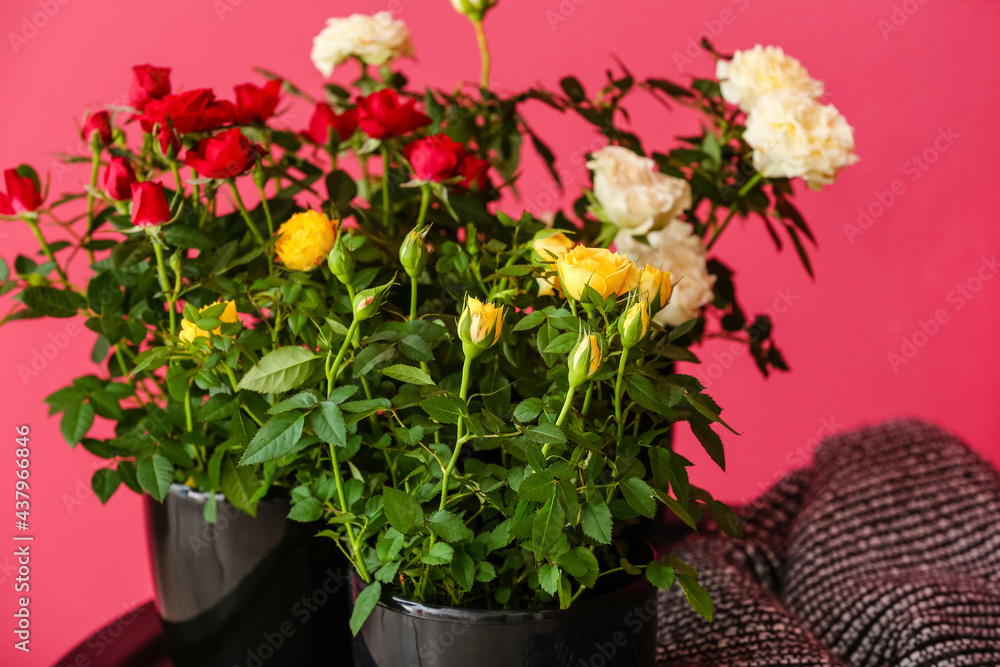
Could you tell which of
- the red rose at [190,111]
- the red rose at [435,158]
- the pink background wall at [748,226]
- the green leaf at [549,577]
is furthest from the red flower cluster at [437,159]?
the pink background wall at [748,226]

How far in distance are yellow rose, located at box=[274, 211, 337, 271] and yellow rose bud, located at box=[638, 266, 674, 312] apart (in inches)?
→ 5.9

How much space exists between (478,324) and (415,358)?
0.04 m

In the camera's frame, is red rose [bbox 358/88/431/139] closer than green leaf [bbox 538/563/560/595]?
No

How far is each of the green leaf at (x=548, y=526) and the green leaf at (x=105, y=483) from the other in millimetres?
278

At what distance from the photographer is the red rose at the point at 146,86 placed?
475 millimetres

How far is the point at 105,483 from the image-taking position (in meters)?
0.48

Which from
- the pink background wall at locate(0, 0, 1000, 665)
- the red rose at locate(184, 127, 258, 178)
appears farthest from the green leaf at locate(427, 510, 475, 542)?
the pink background wall at locate(0, 0, 1000, 665)

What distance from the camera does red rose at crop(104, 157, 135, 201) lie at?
1.44 feet

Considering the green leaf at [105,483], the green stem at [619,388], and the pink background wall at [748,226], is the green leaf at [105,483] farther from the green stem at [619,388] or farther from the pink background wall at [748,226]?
the pink background wall at [748,226]

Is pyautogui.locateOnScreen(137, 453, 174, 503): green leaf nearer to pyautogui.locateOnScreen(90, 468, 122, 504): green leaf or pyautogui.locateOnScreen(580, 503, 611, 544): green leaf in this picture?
pyautogui.locateOnScreen(90, 468, 122, 504): green leaf

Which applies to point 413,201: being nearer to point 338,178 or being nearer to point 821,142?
point 338,178

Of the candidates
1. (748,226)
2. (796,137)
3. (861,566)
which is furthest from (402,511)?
(748,226)

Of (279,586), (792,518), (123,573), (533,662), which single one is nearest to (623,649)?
(533,662)

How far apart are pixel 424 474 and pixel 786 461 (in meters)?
1.06
